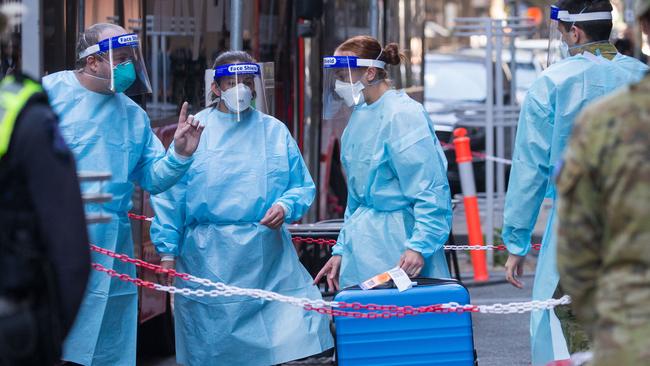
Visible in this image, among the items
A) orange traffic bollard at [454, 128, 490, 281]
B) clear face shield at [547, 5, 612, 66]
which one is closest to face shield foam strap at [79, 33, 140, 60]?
clear face shield at [547, 5, 612, 66]

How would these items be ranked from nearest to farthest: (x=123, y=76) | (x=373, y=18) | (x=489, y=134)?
(x=123, y=76) → (x=489, y=134) → (x=373, y=18)

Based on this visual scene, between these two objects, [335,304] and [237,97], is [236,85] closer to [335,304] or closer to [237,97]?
[237,97]

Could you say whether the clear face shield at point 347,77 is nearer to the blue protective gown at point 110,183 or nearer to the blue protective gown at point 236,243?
the blue protective gown at point 236,243

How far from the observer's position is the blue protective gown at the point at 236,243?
227 inches

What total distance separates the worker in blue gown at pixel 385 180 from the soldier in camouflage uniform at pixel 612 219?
2342 mm

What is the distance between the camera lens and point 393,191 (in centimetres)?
562

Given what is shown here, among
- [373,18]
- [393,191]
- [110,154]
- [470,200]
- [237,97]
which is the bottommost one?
[470,200]

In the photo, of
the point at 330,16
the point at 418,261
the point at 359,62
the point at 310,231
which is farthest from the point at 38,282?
the point at 330,16

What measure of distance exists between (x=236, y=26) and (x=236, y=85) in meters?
1.63

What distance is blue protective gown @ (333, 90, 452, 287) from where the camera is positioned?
5.50 m

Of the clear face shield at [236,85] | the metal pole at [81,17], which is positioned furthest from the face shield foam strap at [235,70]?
the metal pole at [81,17]

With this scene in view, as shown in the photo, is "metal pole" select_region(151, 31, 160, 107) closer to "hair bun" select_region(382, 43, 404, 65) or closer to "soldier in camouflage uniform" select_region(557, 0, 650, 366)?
"hair bun" select_region(382, 43, 404, 65)

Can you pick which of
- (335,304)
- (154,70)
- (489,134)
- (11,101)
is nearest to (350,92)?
(335,304)

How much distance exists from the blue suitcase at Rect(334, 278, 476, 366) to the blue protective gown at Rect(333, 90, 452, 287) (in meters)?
0.51
